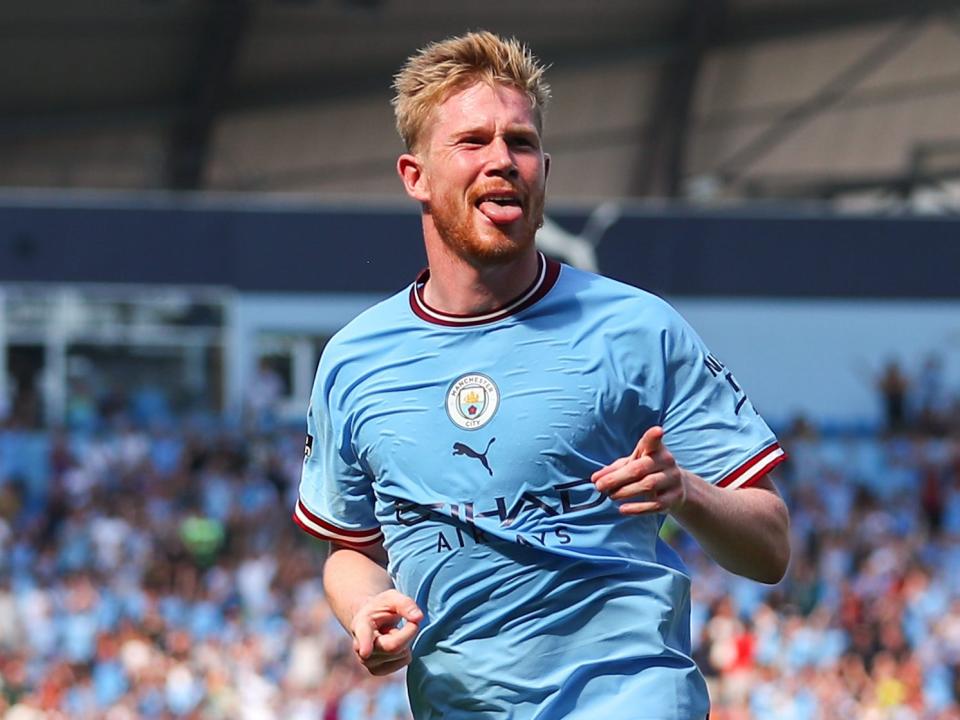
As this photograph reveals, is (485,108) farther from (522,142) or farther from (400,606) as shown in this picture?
(400,606)

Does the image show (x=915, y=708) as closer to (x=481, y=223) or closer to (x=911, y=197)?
(x=911, y=197)

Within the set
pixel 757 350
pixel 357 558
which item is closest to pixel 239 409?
pixel 757 350

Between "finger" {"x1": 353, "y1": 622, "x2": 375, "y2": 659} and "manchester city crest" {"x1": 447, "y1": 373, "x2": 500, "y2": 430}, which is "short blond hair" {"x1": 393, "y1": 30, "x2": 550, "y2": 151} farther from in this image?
"finger" {"x1": 353, "y1": 622, "x2": 375, "y2": 659}

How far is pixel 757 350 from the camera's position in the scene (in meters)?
24.7

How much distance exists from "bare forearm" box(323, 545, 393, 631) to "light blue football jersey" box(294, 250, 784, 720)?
0.15 meters

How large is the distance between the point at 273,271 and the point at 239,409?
1940 millimetres

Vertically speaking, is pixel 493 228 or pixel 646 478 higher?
pixel 493 228

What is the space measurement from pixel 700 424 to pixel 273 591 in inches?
624

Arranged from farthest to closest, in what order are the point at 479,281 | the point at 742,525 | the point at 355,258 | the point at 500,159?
the point at 355,258
the point at 479,281
the point at 500,159
the point at 742,525

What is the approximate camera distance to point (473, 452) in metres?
3.39

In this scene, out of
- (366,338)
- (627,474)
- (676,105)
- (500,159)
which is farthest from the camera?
(676,105)

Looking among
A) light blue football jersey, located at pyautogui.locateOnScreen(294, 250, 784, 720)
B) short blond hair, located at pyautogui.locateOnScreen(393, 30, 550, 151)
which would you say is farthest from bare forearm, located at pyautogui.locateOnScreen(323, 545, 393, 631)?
short blond hair, located at pyautogui.locateOnScreen(393, 30, 550, 151)

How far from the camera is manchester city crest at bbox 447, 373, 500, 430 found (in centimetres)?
340

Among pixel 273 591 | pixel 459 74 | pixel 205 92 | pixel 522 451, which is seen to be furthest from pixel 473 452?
pixel 205 92
